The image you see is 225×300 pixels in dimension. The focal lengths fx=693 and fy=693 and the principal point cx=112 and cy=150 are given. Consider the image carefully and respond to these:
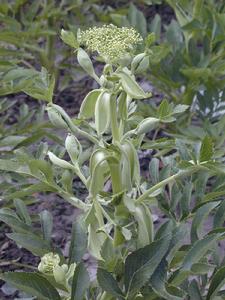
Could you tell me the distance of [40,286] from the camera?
3.32 ft

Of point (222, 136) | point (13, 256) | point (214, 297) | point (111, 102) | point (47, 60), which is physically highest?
point (111, 102)

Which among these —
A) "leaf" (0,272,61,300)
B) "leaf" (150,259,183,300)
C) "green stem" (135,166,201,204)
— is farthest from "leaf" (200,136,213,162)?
"leaf" (0,272,61,300)

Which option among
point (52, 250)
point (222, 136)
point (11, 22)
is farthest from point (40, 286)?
point (11, 22)

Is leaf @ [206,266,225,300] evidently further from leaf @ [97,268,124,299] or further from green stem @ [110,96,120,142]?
green stem @ [110,96,120,142]

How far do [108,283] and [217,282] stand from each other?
17 centimetres

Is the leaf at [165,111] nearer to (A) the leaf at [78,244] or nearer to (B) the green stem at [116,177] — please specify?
(B) the green stem at [116,177]

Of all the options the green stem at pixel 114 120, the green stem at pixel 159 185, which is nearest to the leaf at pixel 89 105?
the green stem at pixel 114 120

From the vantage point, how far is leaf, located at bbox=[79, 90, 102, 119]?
1.01m

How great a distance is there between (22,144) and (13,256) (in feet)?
1.43

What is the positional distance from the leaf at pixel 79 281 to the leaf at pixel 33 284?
0.03m

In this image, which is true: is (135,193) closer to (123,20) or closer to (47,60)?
(123,20)

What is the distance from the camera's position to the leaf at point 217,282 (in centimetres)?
104

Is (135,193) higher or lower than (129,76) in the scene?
lower

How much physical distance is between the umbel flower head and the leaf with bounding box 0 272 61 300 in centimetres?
33
